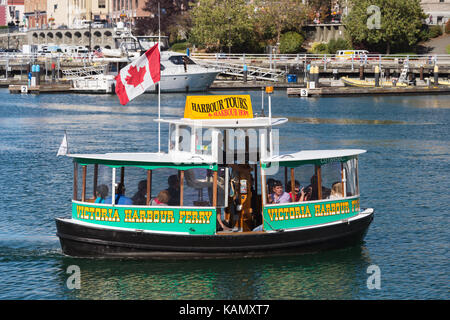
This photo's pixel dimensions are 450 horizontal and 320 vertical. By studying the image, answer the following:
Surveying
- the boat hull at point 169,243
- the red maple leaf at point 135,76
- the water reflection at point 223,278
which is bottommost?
the water reflection at point 223,278

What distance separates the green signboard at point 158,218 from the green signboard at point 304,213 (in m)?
1.59

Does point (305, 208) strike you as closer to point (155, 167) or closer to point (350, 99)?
point (155, 167)

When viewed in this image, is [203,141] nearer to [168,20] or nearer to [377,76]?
[377,76]

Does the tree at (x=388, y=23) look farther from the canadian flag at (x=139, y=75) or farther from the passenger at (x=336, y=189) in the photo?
the canadian flag at (x=139, y=75)

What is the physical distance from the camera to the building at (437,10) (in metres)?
110

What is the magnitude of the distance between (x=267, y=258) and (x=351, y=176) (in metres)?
3.28

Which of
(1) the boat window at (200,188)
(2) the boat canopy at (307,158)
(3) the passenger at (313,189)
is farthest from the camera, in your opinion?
(3) the passenger at (313,189)

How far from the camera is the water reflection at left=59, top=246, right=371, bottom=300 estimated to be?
1948 cm

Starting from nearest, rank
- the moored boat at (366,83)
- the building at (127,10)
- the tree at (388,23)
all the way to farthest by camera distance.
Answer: the moored boat at (366,83) < the tree at (388,23) < the building at (127,10)

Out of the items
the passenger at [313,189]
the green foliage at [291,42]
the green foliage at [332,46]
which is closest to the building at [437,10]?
the green foliage at [332,46]

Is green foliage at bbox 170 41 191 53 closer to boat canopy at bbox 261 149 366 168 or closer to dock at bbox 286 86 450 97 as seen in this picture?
dock at bbox 286 86 450 97

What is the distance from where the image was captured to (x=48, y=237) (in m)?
24.1

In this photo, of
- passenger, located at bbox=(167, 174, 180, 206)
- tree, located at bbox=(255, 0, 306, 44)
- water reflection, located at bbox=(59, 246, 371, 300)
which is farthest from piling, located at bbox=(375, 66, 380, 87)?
passenger, located at bbox=(167, 174, 180, 206)

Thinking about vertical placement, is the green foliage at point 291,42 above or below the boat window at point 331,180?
above
